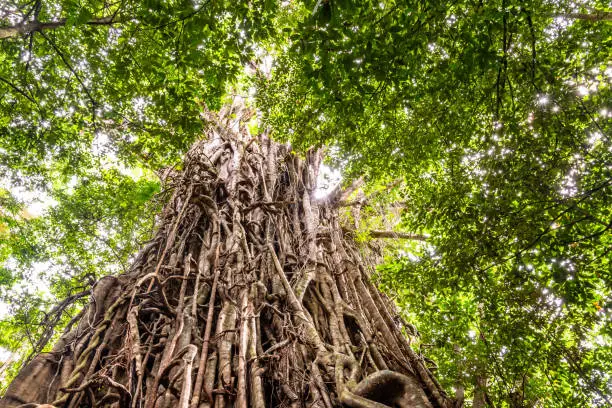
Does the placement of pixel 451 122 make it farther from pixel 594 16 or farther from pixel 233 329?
pixel 233 329

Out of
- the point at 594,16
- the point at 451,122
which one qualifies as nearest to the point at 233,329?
the point at 451,122

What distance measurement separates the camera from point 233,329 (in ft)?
8.80

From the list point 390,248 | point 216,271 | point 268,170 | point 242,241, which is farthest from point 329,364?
point 390,248

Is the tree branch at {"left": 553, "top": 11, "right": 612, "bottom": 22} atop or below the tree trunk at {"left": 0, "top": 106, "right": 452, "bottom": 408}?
atop

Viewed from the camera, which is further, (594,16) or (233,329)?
(594,16)

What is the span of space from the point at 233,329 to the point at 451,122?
2.66 meters

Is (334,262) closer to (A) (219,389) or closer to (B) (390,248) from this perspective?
(A) (219,389)

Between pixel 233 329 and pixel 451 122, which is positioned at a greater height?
pixel 451 122

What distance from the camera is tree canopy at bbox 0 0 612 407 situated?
2.22m

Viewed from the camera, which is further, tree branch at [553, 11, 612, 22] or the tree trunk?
tree branch at [553, 11, 612, 22]

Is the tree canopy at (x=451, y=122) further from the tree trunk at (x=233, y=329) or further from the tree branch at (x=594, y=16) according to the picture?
the tree trunk at (x=233, y=329)

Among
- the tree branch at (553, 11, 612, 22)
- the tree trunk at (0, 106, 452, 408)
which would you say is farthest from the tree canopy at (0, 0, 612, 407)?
the tree trunk at (0, 106, 452, 408)

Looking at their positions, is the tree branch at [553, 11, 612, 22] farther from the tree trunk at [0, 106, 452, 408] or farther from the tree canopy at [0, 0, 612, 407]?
the tree trunk at [0, 106, 452, 408]

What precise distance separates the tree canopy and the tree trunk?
1.52 ft
